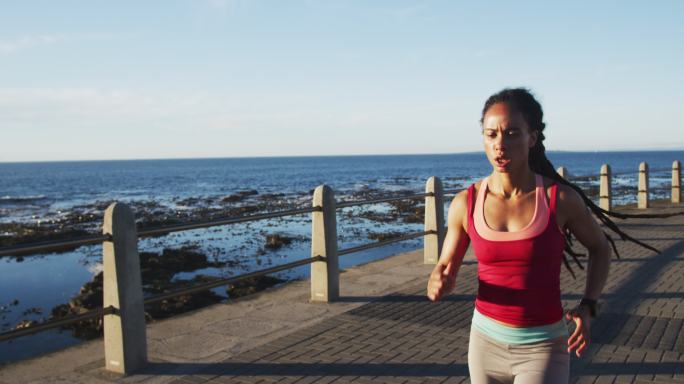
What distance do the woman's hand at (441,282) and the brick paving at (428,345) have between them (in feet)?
7.58

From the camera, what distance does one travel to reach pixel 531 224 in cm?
227

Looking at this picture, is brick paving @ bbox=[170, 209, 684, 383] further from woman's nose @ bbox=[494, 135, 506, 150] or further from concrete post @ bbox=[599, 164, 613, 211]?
concrete post @ bbox=[599, 164, 613, 211]

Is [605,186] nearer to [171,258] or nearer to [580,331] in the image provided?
[171,258]

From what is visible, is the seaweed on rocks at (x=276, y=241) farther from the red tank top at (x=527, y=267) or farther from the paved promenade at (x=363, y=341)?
the red tank top at (x=527, y=267)

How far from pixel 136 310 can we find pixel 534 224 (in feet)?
12.0

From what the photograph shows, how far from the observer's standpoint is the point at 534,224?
227 cm

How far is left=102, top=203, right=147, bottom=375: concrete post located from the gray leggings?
3283 millimetres

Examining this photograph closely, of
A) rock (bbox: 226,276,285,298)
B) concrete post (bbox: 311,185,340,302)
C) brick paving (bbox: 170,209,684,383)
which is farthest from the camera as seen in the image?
rock (bbox: 226,276,285,298)

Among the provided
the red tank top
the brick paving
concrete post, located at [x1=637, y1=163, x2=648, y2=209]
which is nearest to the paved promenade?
the brick paving

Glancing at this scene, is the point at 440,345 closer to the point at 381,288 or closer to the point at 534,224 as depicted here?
the point at 381,288

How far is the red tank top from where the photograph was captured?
7.43 ft

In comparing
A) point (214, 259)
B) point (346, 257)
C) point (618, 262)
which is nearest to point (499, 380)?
point (618, 262)

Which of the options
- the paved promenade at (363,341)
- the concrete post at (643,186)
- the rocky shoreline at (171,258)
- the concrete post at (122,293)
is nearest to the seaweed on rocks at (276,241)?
the rocky shoreline at (171,258)

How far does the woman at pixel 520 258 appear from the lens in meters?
2.28
